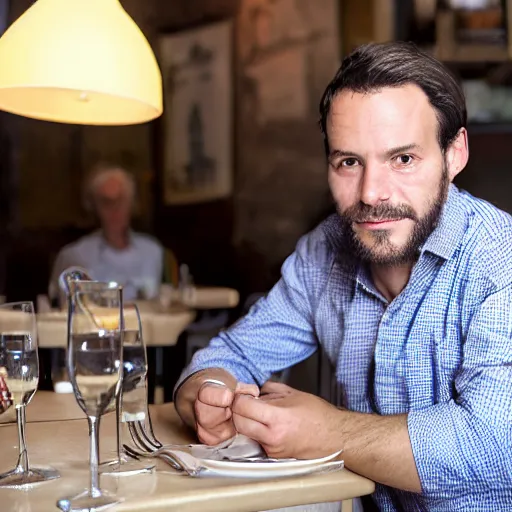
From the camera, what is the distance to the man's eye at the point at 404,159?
145 cm

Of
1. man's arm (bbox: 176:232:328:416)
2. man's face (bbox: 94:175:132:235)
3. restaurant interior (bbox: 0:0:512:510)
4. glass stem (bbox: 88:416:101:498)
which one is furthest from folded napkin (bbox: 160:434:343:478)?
man's face (bbox: 94:175:132:235)

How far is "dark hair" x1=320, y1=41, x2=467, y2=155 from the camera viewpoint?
149cm

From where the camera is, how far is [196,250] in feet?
13.8

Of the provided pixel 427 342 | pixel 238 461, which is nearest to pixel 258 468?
pixel 238 461

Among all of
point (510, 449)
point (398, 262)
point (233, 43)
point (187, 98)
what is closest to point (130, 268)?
point (187, 98)

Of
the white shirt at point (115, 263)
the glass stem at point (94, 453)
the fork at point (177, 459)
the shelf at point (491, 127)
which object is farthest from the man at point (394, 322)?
the white shirt at point (115, 263)

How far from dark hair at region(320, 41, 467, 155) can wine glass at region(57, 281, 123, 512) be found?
737 mm

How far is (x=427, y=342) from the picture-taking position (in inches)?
55.9

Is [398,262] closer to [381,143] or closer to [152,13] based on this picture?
[381,143]

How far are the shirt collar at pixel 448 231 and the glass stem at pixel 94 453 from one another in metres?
0.70

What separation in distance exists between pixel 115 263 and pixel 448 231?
2.85 m

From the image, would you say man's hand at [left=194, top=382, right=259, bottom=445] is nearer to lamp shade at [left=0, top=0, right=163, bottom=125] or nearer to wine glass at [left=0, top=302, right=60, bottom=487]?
wine glass at [left=0, top=302, right=60, bottom=487]

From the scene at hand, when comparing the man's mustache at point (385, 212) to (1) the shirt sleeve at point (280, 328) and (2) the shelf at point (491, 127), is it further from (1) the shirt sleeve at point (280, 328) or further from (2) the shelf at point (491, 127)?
(2) the shelf at point (491, 127)

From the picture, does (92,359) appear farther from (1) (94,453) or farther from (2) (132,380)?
(2) (132,380)
